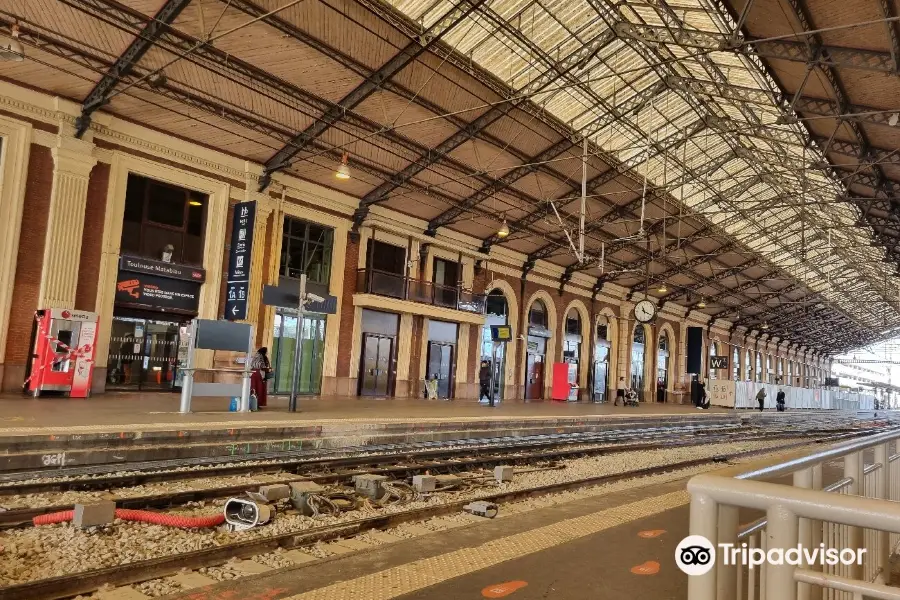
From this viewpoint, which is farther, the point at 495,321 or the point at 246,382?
the point at 495,321

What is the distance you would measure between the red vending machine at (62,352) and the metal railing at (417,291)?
9.55 m

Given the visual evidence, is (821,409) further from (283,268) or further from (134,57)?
(134,57)

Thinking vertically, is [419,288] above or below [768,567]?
above

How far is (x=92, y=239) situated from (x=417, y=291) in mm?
11841

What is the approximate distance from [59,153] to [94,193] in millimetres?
1245

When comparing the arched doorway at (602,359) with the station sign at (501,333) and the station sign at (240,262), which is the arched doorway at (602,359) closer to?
the station sign at (501,333)

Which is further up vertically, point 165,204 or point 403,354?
point 165,204

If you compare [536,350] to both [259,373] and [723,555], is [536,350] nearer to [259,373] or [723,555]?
[259,373]

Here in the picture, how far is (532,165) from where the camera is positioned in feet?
68.5

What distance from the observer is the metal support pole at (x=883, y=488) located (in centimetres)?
316

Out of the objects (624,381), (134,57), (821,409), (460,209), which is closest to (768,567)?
(134,57)

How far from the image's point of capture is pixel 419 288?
2469cm

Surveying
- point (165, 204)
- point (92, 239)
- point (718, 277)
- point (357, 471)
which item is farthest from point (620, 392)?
point (357, 471)

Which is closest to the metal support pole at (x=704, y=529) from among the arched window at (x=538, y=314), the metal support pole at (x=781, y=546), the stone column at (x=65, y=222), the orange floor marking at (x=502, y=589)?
the metal support pole at (x=781, y=546)
